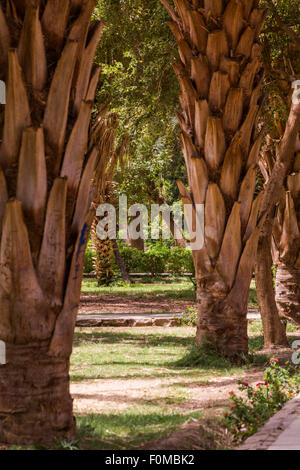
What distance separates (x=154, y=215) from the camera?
29125mm

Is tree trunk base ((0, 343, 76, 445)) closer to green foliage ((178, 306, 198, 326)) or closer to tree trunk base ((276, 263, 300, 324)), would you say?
tree trunk base ((276, 263, 300, 324))

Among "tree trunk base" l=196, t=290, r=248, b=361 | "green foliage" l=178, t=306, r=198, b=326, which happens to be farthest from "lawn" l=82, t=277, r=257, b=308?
"tree trunk base" l=196, t=290, r=248, b=361

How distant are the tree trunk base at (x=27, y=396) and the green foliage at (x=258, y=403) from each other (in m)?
1.24

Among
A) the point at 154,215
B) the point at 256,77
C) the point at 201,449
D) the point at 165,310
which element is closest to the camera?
the point at 201,449

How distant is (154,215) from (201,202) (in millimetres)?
21506

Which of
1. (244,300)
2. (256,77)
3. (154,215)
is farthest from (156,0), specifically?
(154,215)

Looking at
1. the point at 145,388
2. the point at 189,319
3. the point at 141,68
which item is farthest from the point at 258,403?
the point at 141,68

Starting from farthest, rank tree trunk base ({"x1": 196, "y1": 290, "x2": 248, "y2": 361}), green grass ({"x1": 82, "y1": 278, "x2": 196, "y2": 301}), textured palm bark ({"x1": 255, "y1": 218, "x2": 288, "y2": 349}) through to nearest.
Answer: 1. green grass ({"x1": 82, "y1": 278, "x2": 196, "y2": 301})
2. textured palm bark ({"x1": 255, "y1": 218, "x2": 288, "y2": 349})
3. tree trunk base ({"x1": 196, "y1": 290, "x2": 248, "y2": 361})

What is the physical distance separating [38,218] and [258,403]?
238 centimetres

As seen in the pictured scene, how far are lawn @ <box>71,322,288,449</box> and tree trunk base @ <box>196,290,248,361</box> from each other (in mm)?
164

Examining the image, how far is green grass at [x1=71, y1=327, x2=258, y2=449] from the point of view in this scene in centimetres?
409

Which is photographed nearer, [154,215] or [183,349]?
[183,349]

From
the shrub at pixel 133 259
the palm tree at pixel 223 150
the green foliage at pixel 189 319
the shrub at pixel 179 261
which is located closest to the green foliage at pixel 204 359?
the palm tree at pixel 223 150

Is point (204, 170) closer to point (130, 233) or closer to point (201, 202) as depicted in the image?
point (201, 202)
